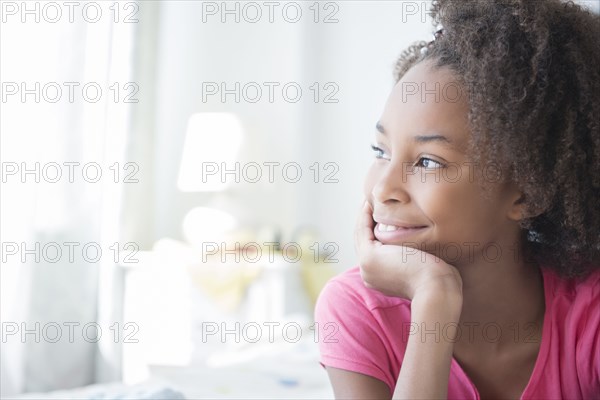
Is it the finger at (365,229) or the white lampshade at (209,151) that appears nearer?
the finger at (365,229)

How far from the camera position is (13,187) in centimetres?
160

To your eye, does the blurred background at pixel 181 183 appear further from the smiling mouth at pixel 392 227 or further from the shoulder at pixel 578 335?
the shoulder at pixel 578 335

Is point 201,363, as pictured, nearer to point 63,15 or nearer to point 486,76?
point 63,15

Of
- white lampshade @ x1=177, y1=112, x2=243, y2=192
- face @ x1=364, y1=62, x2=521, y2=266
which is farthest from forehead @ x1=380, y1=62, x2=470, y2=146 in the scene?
white lampshade @ x1=177, y1=112, x2=243, y2=192

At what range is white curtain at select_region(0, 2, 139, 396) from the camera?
1.61 metres

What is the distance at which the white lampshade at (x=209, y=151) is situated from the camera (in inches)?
118

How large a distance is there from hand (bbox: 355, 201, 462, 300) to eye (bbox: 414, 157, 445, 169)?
5.1 inches

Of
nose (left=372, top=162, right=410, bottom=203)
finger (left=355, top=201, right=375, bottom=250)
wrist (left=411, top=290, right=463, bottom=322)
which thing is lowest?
wrist (left=411, top=290, right=463, bottom=322)

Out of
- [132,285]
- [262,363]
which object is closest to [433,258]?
[262,363]

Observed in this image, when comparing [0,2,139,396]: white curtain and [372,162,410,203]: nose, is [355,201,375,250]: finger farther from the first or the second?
[0,2,139,396]: white curtain

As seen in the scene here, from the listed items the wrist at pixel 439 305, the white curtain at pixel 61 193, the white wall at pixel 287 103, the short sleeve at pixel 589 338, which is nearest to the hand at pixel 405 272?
A: the wrist at pixel 439 305

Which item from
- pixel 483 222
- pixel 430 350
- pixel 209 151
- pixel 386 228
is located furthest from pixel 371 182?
pixel 209 151

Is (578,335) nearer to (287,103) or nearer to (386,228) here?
(386,228)

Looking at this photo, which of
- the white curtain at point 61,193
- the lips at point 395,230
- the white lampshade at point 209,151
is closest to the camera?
the lips at point 395,230
